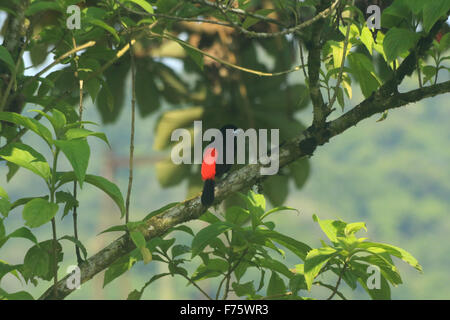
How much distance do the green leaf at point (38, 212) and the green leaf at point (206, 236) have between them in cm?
30

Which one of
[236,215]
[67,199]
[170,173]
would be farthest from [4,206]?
[170,173]

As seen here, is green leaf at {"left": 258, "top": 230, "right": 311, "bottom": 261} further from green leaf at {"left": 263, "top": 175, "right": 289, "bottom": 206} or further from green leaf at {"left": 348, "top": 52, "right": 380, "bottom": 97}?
green leaf at {"left": 263, "top": 175, "right": 289, "bottom": 206}

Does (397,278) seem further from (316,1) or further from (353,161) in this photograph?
(353,161)

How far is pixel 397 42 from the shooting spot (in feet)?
4.54

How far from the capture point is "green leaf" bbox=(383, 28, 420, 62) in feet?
4.50

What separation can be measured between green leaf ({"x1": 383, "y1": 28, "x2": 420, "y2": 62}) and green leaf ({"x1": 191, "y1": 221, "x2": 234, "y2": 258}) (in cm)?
57

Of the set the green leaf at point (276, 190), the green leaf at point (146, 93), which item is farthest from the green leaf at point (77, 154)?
the green leaf at point (276, 190)

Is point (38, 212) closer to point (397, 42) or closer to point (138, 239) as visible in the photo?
point (138, 239)

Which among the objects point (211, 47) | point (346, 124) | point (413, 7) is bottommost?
point (346, 124)

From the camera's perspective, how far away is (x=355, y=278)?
1.37m

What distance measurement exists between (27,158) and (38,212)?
5.0 inches

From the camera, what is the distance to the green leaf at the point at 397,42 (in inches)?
54.0
